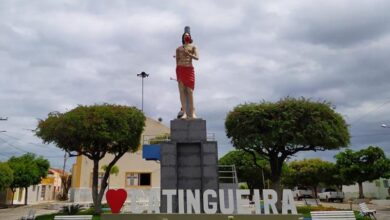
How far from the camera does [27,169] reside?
41094 mm

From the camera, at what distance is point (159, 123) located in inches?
1697

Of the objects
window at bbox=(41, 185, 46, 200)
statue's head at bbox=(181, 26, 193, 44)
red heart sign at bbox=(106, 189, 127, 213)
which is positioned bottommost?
red heart sign at bbox=(106, 189, 127, 213)

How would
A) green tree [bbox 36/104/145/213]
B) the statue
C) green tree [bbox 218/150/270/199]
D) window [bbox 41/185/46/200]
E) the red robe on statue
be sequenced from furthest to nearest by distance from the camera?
window [bbox 41/185/46/200]
green tree [bbox 218/150/270/199]
green tree [bbox 36/104/145/213]
the red robe on statue
the statue

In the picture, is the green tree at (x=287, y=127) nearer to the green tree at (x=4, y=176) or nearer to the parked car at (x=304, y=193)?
the green tree at (x=4, y=176)

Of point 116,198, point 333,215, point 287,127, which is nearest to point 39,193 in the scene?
point 287,127

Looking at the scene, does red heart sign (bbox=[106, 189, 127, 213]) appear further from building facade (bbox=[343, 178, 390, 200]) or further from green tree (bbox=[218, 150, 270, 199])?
building facade (bbox=[343, 178, 390, 200])

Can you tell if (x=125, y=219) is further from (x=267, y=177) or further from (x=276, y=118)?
(x=267, y=177)

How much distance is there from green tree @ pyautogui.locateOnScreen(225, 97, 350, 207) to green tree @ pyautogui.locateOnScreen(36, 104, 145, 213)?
7556mm

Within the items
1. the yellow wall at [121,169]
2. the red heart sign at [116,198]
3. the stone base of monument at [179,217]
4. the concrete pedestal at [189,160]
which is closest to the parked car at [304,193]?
the yellow wall at [121,169]

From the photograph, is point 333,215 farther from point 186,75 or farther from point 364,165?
point 364,165

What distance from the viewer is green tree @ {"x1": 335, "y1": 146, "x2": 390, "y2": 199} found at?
37.7 meters

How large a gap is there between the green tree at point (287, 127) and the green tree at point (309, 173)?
26509 mm

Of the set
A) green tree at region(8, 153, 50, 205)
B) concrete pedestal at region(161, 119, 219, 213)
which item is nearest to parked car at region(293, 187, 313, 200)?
green tree at region(8, 153, 50, 205)

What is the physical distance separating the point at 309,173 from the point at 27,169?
37.5 metres
